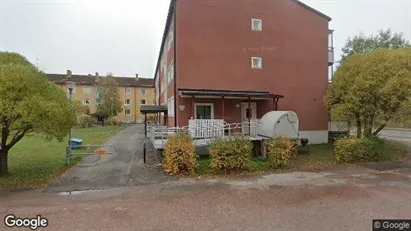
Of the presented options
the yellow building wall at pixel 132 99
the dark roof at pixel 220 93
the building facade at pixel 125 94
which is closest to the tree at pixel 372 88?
the dark roof at pixel 220 93

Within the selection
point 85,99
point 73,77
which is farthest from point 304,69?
point 73,77

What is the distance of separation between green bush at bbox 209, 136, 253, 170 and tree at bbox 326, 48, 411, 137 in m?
6.91

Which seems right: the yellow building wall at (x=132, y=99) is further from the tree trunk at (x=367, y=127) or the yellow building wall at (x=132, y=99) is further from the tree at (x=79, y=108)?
the tree trunk at (x=367, y=127)

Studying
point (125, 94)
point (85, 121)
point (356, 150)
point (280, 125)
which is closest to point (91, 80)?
point (125, 94)

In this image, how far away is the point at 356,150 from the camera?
40.3 feet

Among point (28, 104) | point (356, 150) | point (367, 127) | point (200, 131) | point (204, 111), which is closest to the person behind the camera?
point (28, 104)

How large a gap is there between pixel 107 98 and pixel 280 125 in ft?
134

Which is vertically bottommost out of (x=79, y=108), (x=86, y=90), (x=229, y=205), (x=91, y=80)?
(x=229, y=205)

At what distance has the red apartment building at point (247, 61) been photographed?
50.2 feet

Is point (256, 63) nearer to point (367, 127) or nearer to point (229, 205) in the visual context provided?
point (367, 127)

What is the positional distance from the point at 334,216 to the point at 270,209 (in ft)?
4.73

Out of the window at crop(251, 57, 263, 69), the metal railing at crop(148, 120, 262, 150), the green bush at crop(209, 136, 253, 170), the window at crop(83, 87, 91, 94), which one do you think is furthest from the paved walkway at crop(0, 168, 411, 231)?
the window at crop(83, 87, 91, 94)

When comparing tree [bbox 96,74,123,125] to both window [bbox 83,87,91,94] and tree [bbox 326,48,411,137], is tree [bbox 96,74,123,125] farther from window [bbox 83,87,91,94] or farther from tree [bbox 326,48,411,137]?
tree [bbox 326,48,411,137]

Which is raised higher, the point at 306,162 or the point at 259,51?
the point at 259,51
